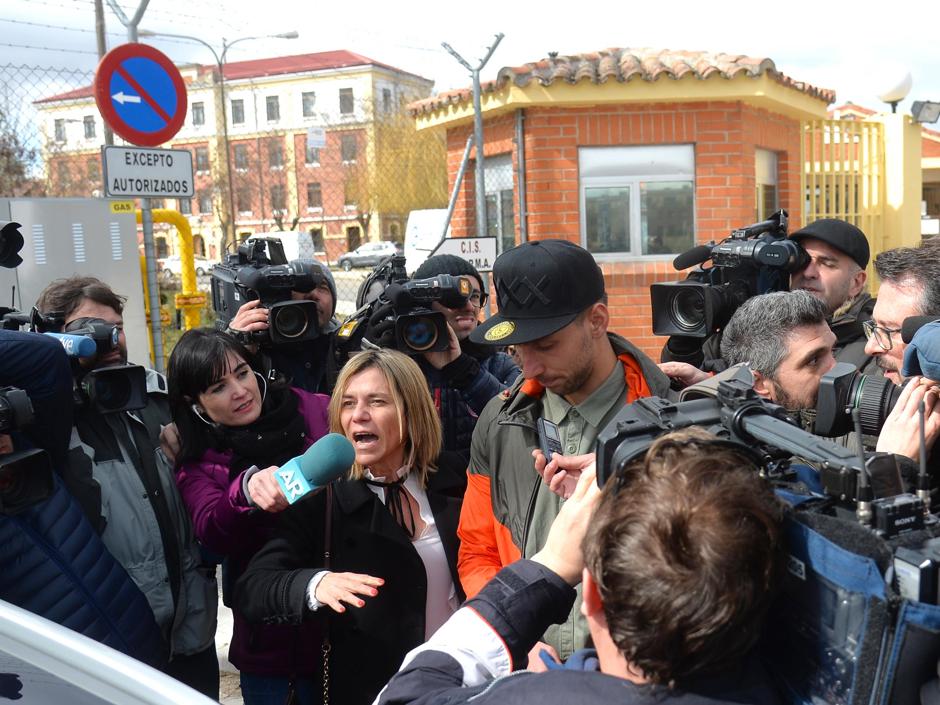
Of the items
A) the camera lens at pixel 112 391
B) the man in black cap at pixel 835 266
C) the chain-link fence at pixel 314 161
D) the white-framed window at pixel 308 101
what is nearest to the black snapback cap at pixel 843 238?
the man in black cap at pixel 835 266

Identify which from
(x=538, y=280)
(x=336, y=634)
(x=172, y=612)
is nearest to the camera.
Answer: (x=538, y=280)

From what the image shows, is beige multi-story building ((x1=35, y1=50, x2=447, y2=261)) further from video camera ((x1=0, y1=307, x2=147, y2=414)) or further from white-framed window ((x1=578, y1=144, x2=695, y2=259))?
video camera ((x1=0, y1=307, x2=147, y2=414))

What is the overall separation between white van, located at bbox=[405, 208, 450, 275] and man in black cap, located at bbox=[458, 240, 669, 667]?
6.23m

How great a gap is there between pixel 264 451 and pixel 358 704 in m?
0.83

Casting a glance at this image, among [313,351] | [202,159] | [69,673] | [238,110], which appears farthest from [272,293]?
[238,110]

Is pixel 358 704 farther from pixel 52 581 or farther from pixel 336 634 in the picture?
pixel 52 581

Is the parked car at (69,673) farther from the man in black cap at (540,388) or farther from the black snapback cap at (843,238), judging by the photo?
the black snapback cap at (843,238)

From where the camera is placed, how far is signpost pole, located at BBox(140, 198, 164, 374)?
17.5ft

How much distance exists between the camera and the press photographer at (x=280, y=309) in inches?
131

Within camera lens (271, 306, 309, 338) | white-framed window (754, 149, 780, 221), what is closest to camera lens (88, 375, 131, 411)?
camera lens (271, 306, 309, 338)

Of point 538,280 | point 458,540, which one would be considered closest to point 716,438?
point 538,280

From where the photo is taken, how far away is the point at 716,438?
1257mm

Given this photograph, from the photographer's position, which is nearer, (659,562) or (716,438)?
(659,562)

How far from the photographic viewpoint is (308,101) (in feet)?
143
